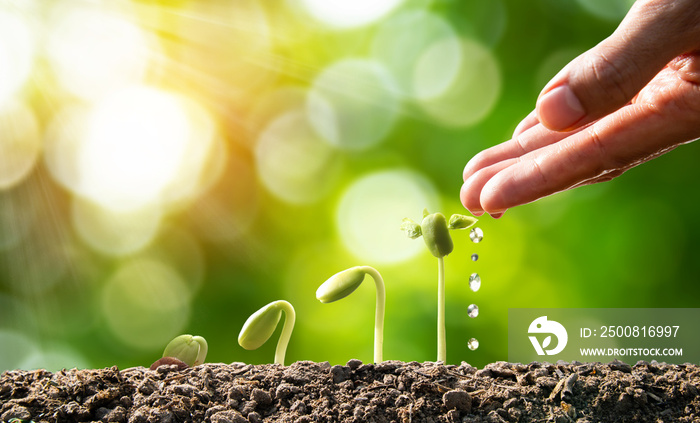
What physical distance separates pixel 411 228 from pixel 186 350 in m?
0.63

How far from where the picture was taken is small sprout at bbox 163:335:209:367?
122 cm

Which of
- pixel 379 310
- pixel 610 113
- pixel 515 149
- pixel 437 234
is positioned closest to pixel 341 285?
pixel 379 310

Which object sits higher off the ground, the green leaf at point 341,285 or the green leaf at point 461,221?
the green leaf at point 461,221

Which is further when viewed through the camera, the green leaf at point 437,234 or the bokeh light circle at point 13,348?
the bokeh light circle at point 13,348

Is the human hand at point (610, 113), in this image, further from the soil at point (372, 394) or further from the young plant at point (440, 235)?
the soil at point (372, 394)

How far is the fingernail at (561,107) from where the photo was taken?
0.70m

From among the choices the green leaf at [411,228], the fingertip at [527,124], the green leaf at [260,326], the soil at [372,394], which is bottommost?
the soil at [372,394]

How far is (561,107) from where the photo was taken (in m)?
0.70

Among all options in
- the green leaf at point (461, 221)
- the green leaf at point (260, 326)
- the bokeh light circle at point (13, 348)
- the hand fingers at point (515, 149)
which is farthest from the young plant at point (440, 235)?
the bokeh light circle at point (13, 348)

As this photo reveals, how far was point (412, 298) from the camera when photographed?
1938 millimetres

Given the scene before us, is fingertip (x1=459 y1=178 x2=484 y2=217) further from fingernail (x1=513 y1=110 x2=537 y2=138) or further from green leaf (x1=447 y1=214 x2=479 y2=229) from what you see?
fingernail (x1=513 y1=110 x2=537 y2=138)

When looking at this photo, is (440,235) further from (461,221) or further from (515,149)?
(515,149)

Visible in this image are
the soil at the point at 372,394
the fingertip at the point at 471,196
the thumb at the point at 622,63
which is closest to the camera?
the thumb at the point at 622,63
